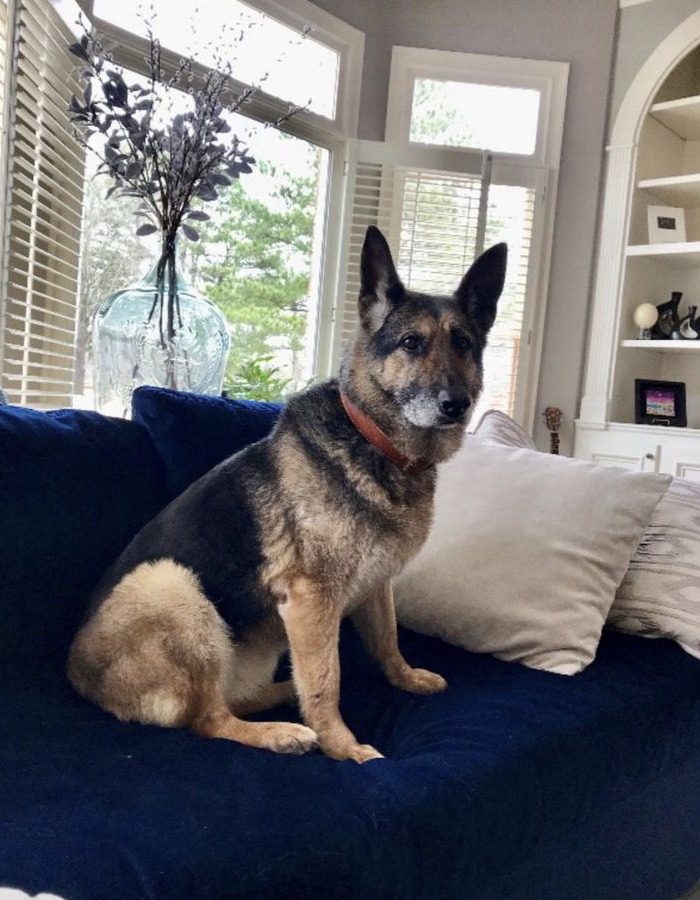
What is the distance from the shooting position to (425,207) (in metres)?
4.29

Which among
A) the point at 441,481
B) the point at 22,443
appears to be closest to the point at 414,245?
the point at 441,481

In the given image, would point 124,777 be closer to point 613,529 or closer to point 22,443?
point 22,443

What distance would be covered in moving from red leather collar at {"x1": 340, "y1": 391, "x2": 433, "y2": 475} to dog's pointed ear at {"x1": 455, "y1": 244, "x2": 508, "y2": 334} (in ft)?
0.96

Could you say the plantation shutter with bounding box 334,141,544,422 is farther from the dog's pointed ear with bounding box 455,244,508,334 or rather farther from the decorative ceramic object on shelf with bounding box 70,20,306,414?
the dog's pointed ear with bounding box 455,244,508,334

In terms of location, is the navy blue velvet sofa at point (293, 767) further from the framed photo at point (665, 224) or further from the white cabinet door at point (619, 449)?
the framed photo at point (665, 224)

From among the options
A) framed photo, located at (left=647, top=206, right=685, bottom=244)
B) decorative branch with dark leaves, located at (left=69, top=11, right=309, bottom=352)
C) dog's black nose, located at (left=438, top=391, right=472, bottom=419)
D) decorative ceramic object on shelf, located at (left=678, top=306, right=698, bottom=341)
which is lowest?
dog's black nose, located at (left=438, top=391, right=472, bottom=419)

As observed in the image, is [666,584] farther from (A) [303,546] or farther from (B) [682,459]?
(B) [682,459]

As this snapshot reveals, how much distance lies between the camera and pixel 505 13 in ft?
14.4

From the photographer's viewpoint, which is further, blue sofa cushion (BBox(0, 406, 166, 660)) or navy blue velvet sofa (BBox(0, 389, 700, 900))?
blue sofa cushion (BBox(0, 406, 166, 660))

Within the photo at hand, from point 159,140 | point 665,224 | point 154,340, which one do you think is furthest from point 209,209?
point 665,224

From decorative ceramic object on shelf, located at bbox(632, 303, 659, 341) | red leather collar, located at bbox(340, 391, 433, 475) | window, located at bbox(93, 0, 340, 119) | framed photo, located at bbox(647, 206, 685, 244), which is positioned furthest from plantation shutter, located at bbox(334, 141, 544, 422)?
red leather collar, located at bbox(340, 391, 433, 475)

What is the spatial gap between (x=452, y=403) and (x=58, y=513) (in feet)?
2.42

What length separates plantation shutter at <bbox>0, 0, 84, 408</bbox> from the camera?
2357mm

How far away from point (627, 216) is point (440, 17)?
57.7 inches
